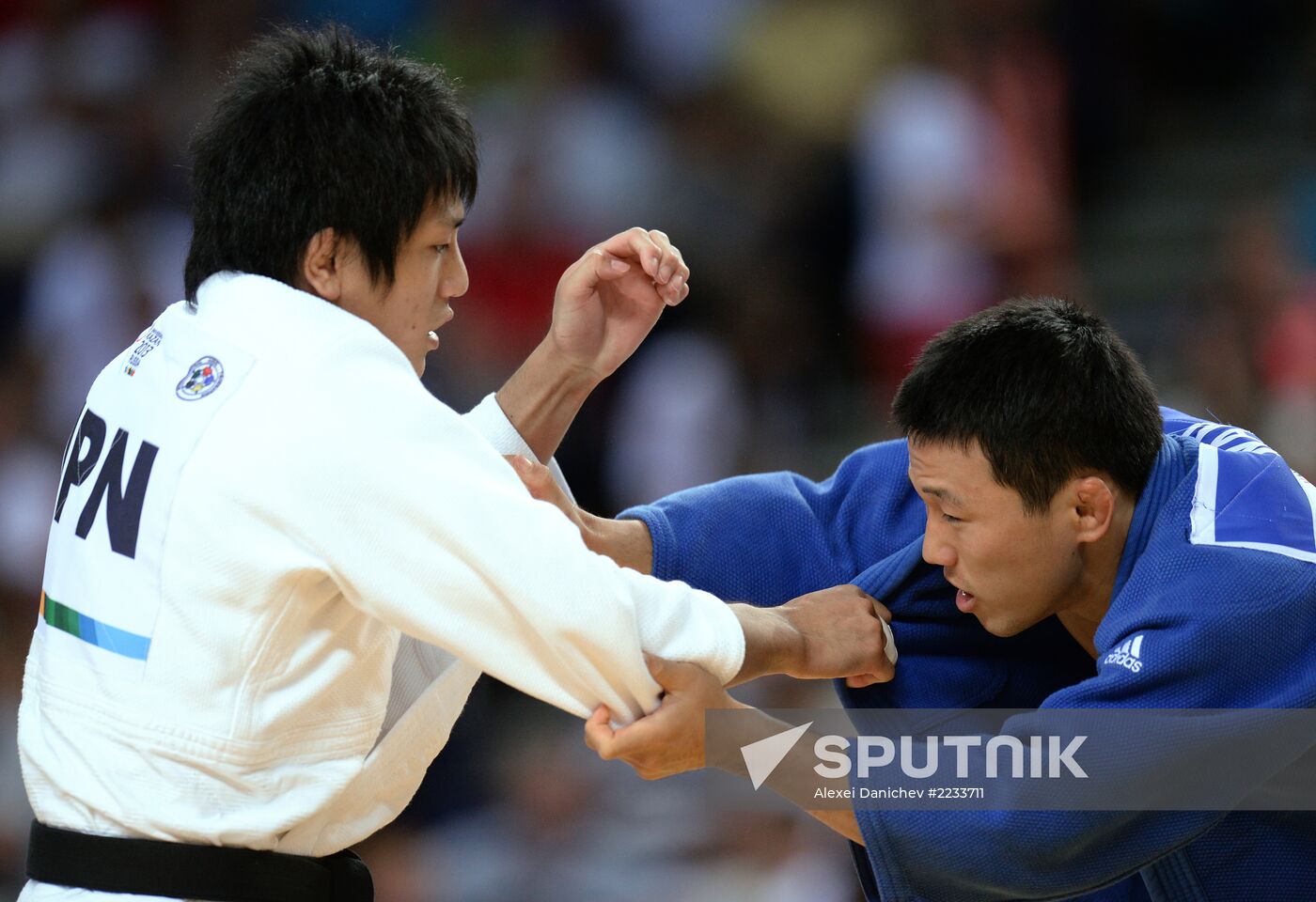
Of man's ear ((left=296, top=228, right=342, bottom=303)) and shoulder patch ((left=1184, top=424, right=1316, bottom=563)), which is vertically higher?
man's ear ((left=296, top=228, right=342, bottom=303))

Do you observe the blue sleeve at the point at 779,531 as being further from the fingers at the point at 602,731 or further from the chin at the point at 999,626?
the fingers at the point at 602,731

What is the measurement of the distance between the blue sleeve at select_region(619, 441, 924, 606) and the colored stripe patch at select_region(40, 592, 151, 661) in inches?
39.8

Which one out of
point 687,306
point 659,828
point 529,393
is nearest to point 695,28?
point 687,306

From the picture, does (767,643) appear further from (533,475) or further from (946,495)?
(533,475)

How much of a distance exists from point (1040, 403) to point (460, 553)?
3.32 feet

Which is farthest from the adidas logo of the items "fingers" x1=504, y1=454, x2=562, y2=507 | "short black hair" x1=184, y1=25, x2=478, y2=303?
"short black hair" x1=184, y1=25, x2=478, y2=303

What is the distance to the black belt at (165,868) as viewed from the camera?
2082mm

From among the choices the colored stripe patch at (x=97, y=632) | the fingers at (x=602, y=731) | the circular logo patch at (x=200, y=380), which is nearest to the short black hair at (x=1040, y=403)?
the fingers at (x=602, y=731)

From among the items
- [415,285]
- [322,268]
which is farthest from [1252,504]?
[322,268]

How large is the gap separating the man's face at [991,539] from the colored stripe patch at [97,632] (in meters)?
1.26

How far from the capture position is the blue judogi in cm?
237

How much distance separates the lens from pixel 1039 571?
2617mm

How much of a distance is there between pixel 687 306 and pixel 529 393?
335 cm

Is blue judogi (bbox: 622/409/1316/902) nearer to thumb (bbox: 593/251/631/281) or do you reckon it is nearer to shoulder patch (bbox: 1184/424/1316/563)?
shoulder patch (bbox: 1184/424/1316/563)
